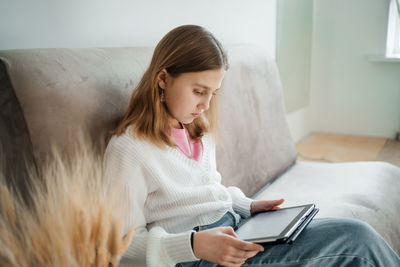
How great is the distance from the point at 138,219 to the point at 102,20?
0.67 metres

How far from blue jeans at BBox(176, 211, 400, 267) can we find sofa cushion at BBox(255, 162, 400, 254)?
1.17 feet

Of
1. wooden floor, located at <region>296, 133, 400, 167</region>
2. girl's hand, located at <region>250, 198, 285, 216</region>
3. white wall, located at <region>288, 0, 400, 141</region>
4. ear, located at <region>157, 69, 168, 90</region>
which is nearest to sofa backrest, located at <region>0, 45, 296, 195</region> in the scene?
ear, located at <region>157, 69, 168, 90</region>

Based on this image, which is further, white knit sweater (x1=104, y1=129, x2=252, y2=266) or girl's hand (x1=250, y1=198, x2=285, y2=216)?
girl's hand (x1=250, y1=198, x2=285, y2=216)

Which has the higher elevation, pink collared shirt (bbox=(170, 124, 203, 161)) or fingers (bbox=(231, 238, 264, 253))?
pink collared shirt (bbox=(170, 124, 203, 161))

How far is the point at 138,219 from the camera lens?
3.09ft

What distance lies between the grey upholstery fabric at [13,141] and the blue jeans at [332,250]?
1.37 feet

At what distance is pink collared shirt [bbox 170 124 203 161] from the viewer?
3.74 ft

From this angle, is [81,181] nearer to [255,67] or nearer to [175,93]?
[175,93]

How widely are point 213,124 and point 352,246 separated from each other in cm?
54

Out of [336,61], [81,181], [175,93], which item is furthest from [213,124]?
[336,61]

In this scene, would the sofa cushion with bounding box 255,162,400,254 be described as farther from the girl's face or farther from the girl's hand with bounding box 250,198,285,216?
the girl's face

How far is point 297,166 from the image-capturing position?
197cm

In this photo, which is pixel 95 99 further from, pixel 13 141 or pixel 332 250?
pixel 332 250

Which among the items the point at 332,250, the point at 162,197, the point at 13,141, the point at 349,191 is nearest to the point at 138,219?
the point at 162,197
